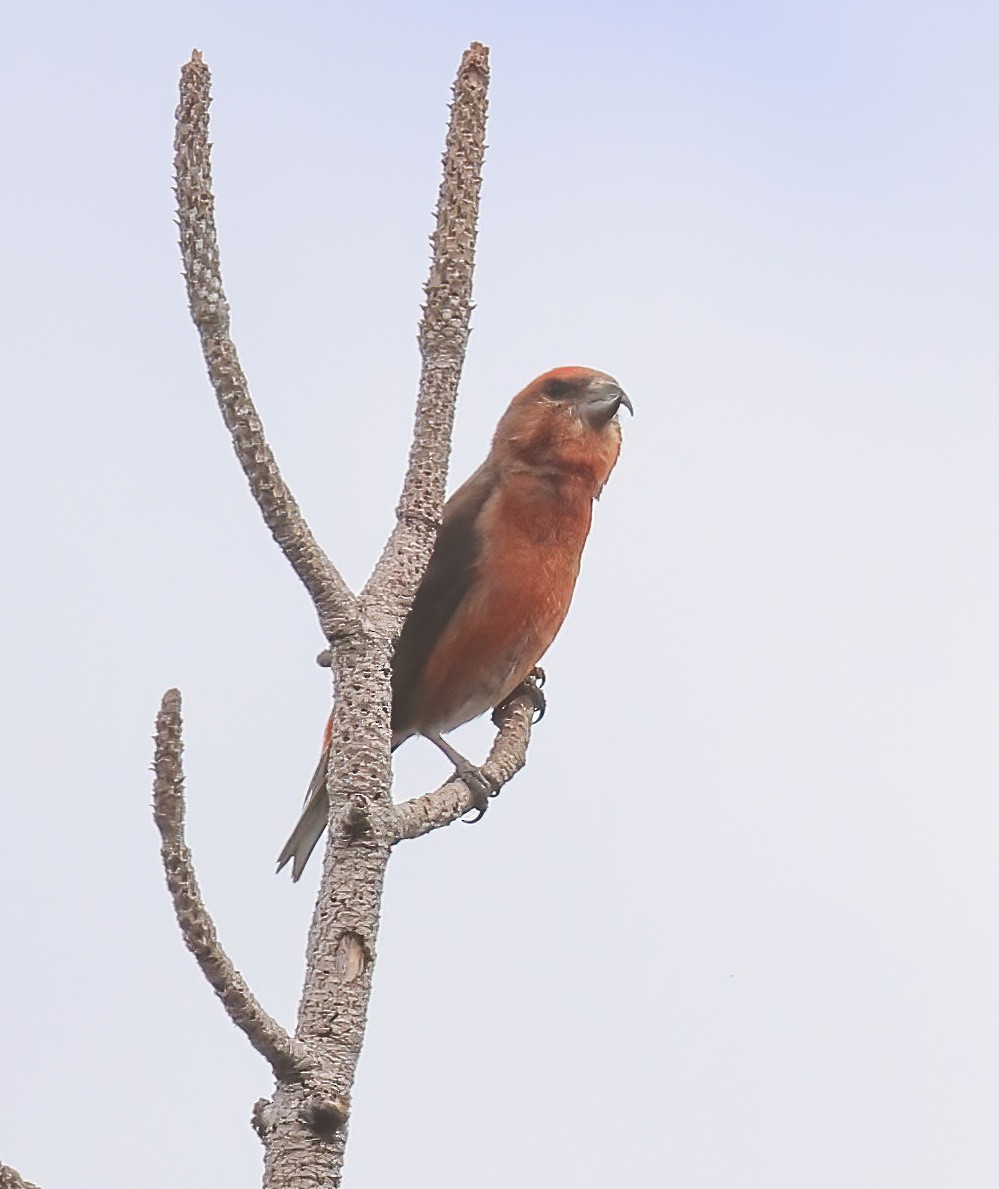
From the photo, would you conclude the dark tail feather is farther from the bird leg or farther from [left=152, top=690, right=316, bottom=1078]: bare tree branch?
[left=152, top=690, right=316, bottom=1078]: bare tree branch

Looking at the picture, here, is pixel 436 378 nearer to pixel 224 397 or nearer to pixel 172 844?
pixel 224 397

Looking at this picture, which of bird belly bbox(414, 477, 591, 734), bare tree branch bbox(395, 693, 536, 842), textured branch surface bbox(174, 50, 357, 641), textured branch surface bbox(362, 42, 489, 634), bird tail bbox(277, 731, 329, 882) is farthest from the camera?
bird belly bbox(414, 477, 591, 734)

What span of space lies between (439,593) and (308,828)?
2.81 ft

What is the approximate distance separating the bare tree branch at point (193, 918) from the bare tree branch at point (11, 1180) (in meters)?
0.34

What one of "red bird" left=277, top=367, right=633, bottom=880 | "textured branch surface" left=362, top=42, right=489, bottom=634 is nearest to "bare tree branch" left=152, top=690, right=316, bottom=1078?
"textured branch surface" left=362, top=42, right=489, bottom=634

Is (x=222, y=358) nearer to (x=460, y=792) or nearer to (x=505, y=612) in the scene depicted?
(x=460, y=792)

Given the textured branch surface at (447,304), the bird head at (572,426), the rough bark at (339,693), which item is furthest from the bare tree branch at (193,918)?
the bird head at (572,426)

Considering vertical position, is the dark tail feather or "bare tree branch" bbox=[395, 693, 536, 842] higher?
the dark tail feather

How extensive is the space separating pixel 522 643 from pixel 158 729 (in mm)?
3195

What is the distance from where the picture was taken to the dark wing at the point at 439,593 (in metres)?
5.40

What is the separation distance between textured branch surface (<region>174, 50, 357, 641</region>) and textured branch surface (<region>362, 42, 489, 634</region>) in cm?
32

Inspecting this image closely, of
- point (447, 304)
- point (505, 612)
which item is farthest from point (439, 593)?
point (447, 304)

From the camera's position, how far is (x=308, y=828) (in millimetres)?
5160

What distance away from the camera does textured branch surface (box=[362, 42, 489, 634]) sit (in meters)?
3.18
